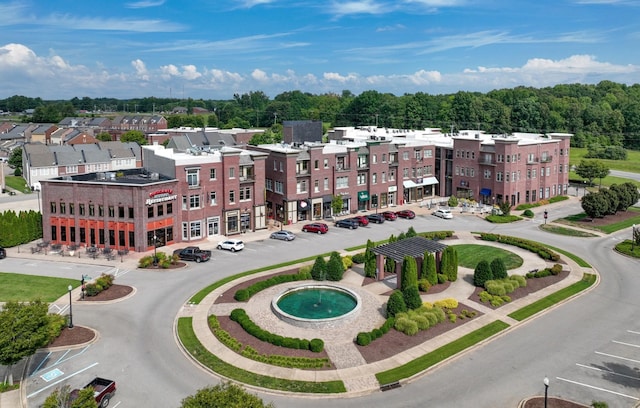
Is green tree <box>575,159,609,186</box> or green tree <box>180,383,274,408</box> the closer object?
green tree <box>180,383,274,408</box>

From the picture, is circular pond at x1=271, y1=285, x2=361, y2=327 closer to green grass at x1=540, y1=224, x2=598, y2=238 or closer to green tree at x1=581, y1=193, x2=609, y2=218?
green grass at x1=540, y1=224, x2=598, y2=238

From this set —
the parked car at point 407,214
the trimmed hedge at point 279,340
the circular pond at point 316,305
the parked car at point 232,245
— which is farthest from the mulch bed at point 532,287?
the parked car at point 407,214

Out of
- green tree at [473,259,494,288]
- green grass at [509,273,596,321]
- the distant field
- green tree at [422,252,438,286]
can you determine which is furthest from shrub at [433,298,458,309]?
the distant field

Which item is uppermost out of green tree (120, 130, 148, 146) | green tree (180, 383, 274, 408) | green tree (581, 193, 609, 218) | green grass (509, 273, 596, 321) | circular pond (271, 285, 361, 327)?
green tree (120, 130, 148, 146)

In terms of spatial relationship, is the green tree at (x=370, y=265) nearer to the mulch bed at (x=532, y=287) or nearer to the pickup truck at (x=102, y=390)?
the mulch bed at (x=532, y=287)

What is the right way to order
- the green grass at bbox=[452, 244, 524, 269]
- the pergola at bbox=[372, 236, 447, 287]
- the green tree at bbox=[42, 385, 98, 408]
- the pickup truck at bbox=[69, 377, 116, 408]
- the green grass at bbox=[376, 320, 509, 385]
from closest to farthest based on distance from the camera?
the green tree at bbox=[42, 385, 98, 408], the pickup truck at bbox=[69, 377, 116, 408], the green grass at bbox=[376, 320, 509, 385], the pergola at bbox=[372, 236, 447, 287], the green grass at bbox=[452, 244, 524, 269]

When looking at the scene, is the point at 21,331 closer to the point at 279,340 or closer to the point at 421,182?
the point at 279,340
